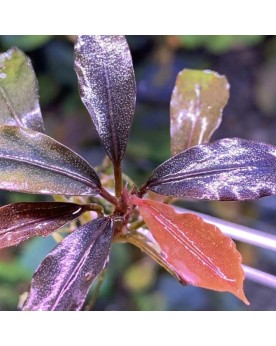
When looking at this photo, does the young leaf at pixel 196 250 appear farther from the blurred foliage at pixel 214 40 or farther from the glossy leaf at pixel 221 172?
the blurred foliage at pixel 214 40

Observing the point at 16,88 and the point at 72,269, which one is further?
the point at 16,88

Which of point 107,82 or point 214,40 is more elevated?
point 107,82

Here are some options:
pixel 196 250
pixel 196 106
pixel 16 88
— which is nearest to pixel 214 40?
pixel 196 106

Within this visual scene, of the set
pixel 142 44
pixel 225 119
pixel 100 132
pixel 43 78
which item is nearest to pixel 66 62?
pixel 43 78

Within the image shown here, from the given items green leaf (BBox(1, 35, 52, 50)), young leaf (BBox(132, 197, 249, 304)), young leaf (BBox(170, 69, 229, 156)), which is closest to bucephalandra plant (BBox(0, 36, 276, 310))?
young leaf (BBox(132, 197, 249, 304))

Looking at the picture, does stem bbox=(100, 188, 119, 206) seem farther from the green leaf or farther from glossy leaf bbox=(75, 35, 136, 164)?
the green leaf

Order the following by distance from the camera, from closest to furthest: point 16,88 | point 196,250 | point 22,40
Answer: point 196,250 < point 16,88 < point 22,40

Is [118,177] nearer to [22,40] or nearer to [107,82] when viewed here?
[107,82]

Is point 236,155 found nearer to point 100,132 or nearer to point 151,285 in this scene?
point 100,132
